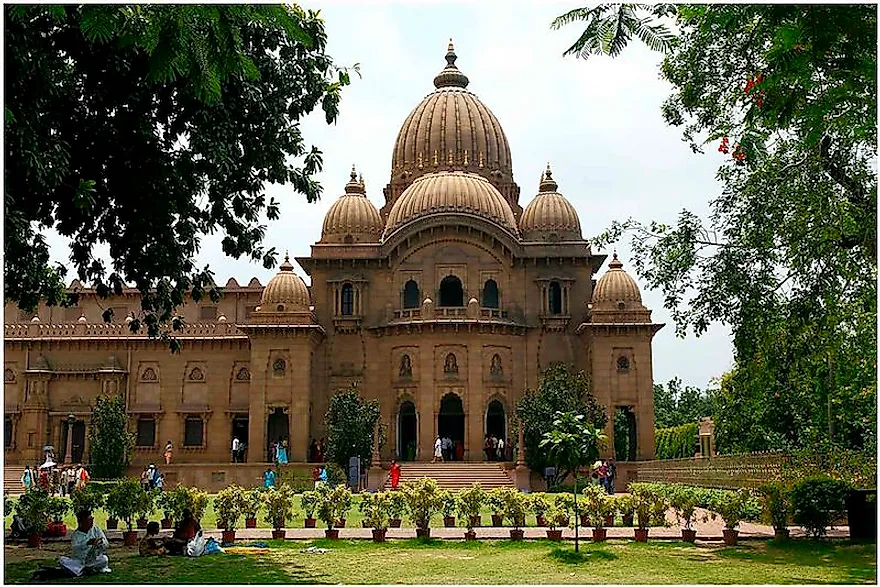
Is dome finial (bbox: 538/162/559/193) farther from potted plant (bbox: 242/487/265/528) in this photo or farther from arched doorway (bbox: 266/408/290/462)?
potted plant (bbox: 242/487/265/528)

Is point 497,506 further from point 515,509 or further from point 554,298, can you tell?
point 554,298

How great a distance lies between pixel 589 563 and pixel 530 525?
15.0 ft

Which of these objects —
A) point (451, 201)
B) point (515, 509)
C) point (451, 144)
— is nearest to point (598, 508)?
point (515, 509)

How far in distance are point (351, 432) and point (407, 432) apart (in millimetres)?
5019

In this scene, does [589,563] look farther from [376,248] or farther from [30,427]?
[30,427]

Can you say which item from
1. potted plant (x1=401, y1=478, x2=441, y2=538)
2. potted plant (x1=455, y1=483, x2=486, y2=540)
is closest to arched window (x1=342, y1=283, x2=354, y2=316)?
potted plant (x1=455, y1=483, x2=486, y2=540)

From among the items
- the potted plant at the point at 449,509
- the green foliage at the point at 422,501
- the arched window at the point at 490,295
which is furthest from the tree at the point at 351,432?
the green foliage at the point at 422,501

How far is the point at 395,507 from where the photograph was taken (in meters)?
16.6

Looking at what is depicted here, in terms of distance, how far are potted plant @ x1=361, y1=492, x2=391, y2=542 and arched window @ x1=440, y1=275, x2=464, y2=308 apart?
2118cm

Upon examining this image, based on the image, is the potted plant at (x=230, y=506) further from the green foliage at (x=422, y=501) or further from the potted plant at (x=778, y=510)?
the potted plant at (x=778, y=510)

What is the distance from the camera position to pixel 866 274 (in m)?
14.6

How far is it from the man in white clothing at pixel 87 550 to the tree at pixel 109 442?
23.1 m

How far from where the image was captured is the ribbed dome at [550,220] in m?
38.3

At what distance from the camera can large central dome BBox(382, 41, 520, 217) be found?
41.4 metres
